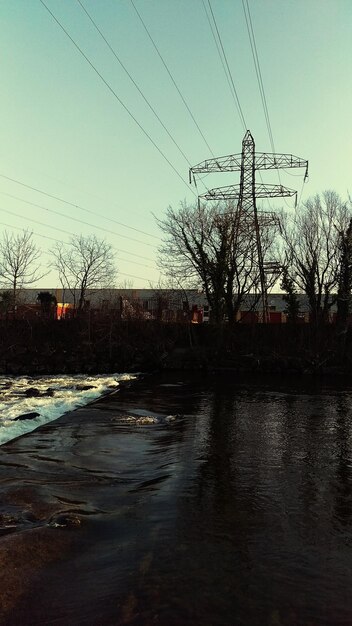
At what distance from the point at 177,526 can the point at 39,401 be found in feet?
46.2

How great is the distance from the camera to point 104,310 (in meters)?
41.3

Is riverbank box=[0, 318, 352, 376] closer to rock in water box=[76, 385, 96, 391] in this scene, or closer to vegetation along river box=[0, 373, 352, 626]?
rock in water box=[76, 385, 96, 391]

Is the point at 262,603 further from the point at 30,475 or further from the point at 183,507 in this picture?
the point at 30,475

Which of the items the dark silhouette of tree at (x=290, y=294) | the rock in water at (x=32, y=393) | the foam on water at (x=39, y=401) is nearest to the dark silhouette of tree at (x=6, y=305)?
the foam on water at (x=39, y=401)

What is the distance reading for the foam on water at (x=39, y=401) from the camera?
14973mm

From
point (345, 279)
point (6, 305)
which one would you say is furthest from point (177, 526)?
point (6, 305)

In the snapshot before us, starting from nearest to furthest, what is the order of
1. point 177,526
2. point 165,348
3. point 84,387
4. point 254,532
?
point 254,532
point 177,526
point 84,387
point 165,348

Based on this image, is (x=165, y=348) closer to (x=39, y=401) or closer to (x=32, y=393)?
(x=32, y=393)

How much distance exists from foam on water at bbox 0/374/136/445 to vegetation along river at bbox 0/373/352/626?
854 mm

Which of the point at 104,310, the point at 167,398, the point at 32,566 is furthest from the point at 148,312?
the point at 32,566

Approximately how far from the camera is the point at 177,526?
7.23 metres

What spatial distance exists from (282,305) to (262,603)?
73556 mm

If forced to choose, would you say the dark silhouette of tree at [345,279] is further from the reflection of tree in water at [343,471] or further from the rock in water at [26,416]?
the rock in water at [26,416]

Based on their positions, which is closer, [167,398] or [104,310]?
[167,398]
